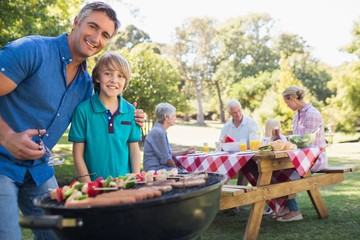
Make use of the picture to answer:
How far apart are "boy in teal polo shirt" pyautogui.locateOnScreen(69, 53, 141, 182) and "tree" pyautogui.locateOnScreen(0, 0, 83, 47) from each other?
6030 millimetres

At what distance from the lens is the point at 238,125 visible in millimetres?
6348

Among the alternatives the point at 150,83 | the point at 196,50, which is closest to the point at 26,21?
the point at 150,83

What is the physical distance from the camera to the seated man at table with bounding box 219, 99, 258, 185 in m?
6.14

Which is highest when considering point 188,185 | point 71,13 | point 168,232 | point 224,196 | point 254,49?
point 254,49

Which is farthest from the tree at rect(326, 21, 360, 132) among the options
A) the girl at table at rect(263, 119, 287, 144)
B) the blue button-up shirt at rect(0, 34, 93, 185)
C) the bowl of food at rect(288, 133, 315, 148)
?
the blue button-up shirt at rect(0, 34, 93, 185)

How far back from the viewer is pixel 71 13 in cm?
1162

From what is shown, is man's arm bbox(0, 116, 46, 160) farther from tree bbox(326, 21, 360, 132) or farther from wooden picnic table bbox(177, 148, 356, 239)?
tree bbox(326, 21, 360, 132)

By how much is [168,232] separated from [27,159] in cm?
89

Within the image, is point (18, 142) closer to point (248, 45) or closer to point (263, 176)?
point (263, 176)

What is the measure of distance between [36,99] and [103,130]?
1.60ft

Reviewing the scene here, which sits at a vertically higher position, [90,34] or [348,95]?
[348,95]

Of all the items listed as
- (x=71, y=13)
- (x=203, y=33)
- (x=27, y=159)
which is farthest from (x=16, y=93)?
(x=203, y=33)

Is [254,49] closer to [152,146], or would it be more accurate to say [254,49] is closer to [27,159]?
[152,146]

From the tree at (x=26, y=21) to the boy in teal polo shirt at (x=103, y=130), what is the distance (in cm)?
603
